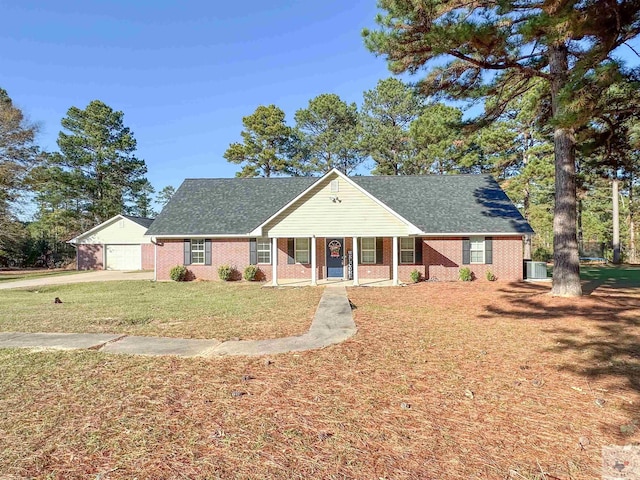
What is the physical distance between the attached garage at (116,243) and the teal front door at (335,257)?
1714cm

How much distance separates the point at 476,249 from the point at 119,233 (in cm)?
2588

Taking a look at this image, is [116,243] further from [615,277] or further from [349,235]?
[615,277]

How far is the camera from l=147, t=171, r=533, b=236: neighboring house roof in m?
17.8

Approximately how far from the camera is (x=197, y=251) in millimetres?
18719

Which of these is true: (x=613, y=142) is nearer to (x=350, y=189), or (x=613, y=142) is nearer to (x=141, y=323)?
(x=350, y=189)

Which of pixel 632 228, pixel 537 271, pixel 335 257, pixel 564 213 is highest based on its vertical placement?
pixel 632 228

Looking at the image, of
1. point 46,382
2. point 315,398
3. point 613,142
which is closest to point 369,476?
point 315,398

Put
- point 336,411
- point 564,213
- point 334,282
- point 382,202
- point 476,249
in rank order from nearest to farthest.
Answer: point 336,411, point 564,213, point 382,202, point 334,282, point 476,249

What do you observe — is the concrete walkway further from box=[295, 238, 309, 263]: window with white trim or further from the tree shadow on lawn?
box=[295, 238, 309, 263]: window with white trim

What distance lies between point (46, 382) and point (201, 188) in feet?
62.0

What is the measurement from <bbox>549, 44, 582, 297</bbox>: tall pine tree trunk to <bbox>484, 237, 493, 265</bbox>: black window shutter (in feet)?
19.3

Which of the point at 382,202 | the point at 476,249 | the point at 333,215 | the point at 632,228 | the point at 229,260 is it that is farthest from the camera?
the point at 632,228

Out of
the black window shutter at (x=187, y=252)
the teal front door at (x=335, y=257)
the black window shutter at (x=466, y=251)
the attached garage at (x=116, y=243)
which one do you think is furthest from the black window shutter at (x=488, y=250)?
the attached garage at (x=116, y=243)

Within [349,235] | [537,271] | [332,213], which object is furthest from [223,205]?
[537,271]
